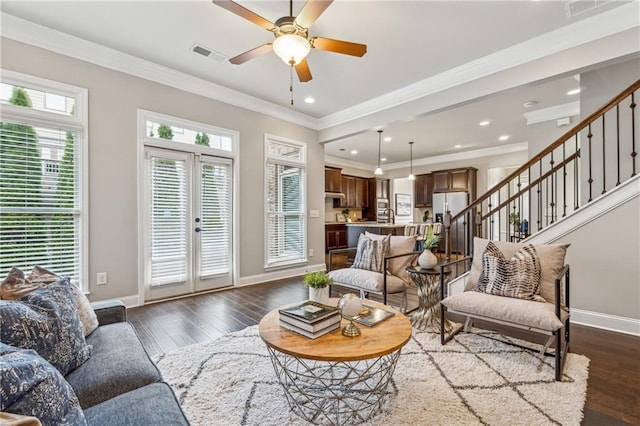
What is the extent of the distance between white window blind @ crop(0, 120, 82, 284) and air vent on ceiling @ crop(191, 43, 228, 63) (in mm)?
1643

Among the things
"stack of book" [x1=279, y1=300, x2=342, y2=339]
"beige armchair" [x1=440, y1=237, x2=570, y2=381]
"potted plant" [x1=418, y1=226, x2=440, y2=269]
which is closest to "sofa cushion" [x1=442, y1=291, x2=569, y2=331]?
"beige armchair" [x1=440, y1=237, x2=570, y2=381]

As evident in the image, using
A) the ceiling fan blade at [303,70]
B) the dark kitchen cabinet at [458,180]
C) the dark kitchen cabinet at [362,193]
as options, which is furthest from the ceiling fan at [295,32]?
the dark kitchen cabinet at [362,193]

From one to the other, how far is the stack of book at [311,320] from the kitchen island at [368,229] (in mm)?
5538

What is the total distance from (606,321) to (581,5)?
2949 millimetres

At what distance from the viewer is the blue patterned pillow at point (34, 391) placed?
74cm

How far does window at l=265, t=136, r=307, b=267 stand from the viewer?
512 cm

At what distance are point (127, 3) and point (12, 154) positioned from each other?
1.86 metres

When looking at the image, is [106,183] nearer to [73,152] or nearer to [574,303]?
[73,152]

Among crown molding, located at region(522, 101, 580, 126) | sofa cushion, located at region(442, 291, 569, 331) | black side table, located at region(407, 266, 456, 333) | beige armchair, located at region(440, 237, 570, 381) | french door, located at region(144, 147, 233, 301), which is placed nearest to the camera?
sofa cushion, located at region(442, 291, 569, 331)

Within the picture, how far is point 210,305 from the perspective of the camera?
373 centimetres

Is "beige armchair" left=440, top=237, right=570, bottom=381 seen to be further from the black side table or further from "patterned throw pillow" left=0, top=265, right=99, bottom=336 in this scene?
"patterned throw pillow" left=0, top=265, right=99, bottom=336

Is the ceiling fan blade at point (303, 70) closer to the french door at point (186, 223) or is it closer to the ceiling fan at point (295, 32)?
the ceiling fan at point (295, 32)

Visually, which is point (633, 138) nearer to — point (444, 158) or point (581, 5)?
point (581, 5)

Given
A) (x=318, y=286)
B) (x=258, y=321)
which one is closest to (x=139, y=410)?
(x=318, y=286)
